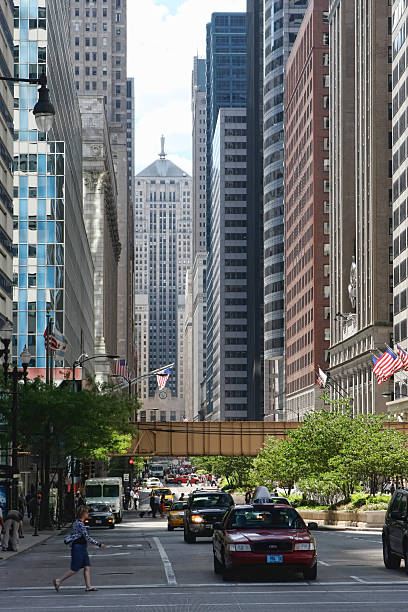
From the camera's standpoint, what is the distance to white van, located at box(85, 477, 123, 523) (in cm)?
7719

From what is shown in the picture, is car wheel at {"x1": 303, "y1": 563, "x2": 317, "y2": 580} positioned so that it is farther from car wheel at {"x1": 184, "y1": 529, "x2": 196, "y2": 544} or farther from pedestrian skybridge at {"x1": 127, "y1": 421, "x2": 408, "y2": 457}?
pedestrian skybridge at {"x1": 127, "y1": 421, "x2": 408, "y2": 457}

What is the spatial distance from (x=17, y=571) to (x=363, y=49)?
104 meters

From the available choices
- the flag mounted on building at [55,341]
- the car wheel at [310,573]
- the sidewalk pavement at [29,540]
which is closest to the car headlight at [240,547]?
the car wheel at [310,573]

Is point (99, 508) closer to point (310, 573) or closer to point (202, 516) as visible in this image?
point (202, 516)

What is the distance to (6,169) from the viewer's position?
69688mm

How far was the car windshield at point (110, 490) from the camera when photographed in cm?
7786

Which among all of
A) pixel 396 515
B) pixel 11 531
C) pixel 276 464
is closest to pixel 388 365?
pixel 276 464

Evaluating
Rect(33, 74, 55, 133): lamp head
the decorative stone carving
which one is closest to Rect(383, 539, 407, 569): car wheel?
Rect(33, 74, 55, 133): lamp head

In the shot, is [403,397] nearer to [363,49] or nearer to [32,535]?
[363,49]

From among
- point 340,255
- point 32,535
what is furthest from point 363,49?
point 32,535

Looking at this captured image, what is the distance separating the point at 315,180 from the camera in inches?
6152

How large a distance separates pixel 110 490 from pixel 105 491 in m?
0.34

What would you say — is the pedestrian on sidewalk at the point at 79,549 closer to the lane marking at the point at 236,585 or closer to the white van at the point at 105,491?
the lane marking at the point at 236,585

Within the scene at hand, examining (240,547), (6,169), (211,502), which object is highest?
(6,169)
